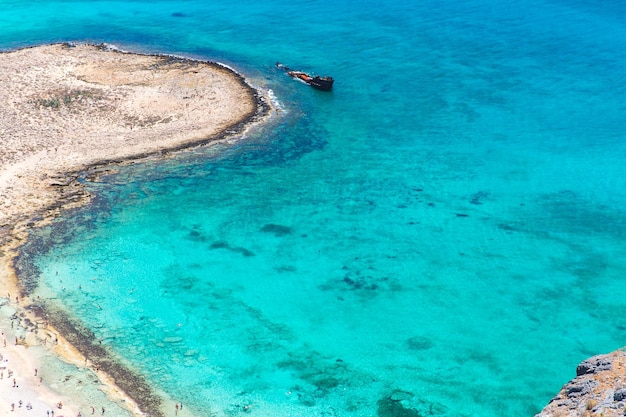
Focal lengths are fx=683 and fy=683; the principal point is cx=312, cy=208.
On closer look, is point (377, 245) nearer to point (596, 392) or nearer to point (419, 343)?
point (419, 343)

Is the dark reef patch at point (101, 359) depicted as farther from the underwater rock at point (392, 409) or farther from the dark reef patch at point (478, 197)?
the dark reef patch at point (478, 197)

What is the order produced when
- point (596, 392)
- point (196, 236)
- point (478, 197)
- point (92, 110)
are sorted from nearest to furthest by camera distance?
point (596, 392), point (196, 236), point (478, 197), point (92, 110)

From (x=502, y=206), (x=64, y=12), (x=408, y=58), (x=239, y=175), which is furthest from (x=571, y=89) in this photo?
(x=64, y=12)

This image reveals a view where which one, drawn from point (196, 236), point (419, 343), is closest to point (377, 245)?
point (419, 343)

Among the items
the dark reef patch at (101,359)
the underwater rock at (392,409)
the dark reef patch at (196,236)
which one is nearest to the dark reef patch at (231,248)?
the dark reef patch at (196,236)

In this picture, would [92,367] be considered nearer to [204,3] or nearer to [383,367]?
[383,367]
